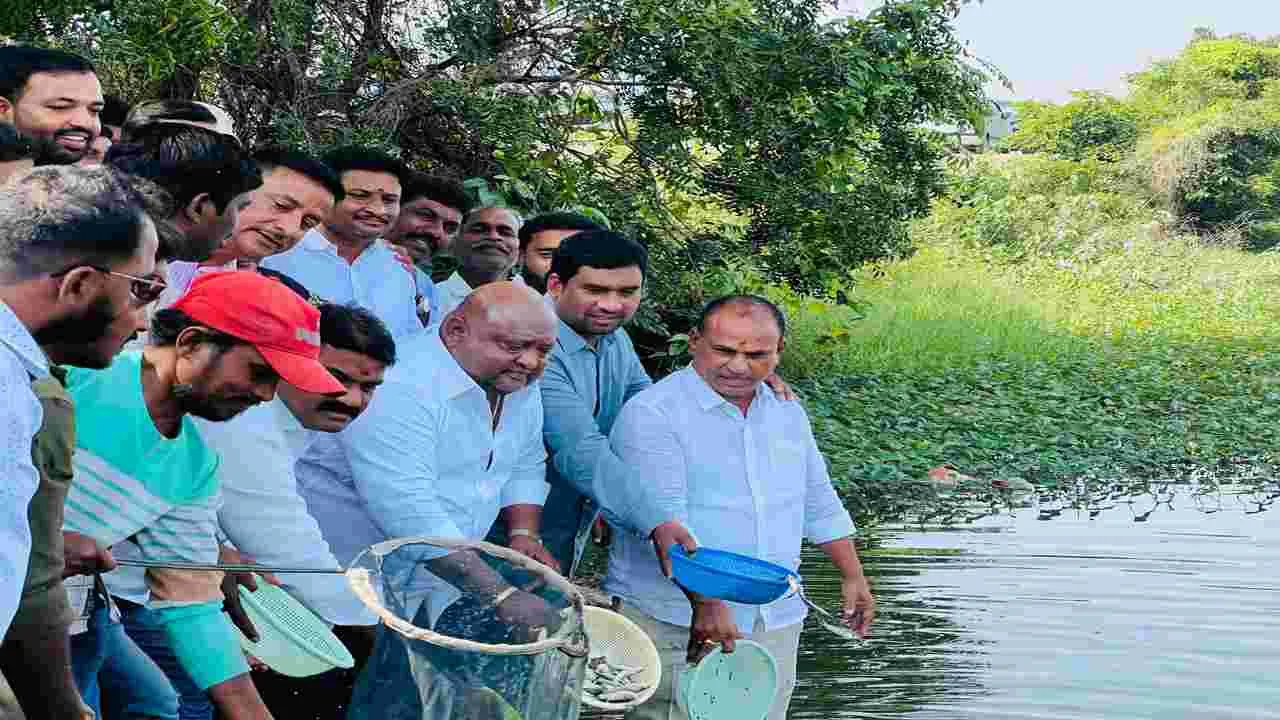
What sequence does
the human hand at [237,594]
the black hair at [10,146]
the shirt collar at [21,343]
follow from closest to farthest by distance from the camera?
1. the shirt collar at [21,343]
2. the human hand at [237,594]
3. the black hair at [10,146]

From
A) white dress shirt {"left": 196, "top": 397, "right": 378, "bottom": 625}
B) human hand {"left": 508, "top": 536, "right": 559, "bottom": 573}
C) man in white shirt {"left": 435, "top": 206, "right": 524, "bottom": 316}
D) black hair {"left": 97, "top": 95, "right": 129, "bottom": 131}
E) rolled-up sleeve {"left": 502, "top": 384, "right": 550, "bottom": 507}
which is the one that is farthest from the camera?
man in white shirt {"left": 435, "top": 206, "right": 524, "bottom": 316}

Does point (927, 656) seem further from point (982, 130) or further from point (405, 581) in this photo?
point (405, 581)

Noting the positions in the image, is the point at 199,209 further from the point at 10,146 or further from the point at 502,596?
the point at 502,596

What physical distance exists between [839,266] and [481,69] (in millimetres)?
2955

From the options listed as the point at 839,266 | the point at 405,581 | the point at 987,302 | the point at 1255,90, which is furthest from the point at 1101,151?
the point at 405,581

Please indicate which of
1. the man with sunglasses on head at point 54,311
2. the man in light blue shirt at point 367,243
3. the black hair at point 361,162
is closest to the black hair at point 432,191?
the black hair at point 361,162

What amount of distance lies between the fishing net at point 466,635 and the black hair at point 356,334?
610 mm

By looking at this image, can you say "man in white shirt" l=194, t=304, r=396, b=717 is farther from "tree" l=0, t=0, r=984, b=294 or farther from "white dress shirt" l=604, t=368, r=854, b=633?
"tree" l=0, t=0, r=984, b=294

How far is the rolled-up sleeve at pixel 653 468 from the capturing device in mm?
5348

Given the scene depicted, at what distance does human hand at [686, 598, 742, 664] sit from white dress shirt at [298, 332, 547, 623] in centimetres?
67

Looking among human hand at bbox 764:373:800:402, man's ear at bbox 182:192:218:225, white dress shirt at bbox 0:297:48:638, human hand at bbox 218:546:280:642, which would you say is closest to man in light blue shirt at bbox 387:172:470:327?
human hand at bbox 764:373:800:402

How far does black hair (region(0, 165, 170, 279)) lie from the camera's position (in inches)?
108

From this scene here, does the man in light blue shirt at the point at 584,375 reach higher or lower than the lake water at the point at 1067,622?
higher

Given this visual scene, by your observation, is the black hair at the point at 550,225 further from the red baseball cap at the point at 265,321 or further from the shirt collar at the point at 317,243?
the red baseball cap at the point at 265,321
